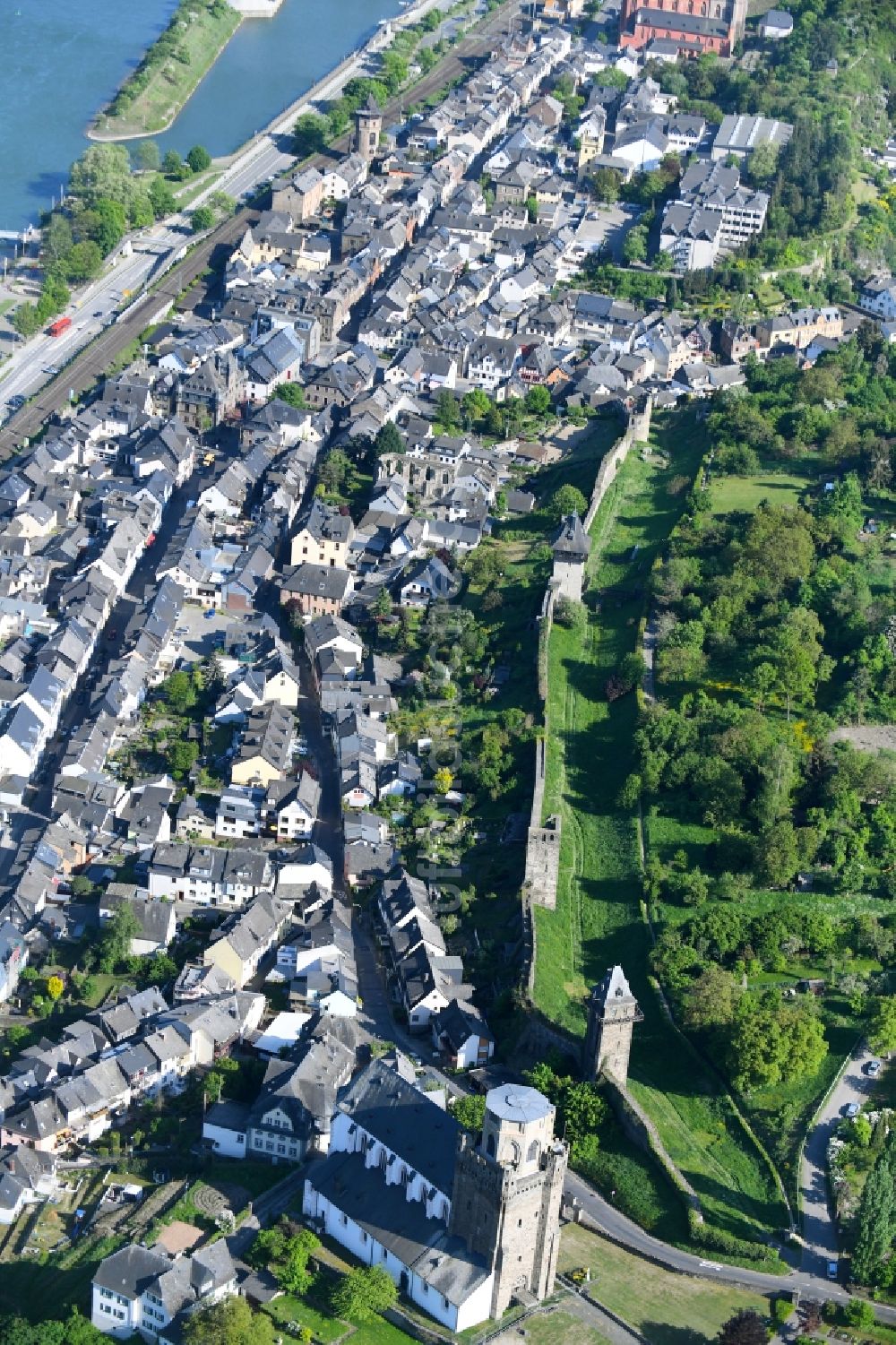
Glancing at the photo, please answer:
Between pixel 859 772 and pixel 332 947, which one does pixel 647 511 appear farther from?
pixel 332 947

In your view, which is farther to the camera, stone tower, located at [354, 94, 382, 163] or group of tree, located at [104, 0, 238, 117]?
group of tree, located at [104, 0, 238, 117]

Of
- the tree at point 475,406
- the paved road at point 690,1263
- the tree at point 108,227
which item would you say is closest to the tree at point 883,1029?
the paved road at point 690,1263

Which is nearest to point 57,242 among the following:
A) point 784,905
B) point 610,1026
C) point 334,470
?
point 334,470

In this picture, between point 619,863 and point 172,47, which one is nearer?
point 619,863

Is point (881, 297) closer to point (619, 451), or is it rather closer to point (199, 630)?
point (619, 451)

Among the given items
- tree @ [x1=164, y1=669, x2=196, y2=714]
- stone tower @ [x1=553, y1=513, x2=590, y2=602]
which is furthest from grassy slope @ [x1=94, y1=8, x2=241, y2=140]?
tree @ [x1=164, y1=669, x2=196, y2=714]

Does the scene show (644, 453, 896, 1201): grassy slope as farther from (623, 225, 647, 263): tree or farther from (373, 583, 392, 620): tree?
(623, 225, 647, 263): tree

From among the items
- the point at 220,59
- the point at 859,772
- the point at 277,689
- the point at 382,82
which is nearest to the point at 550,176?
the point at 382,82
